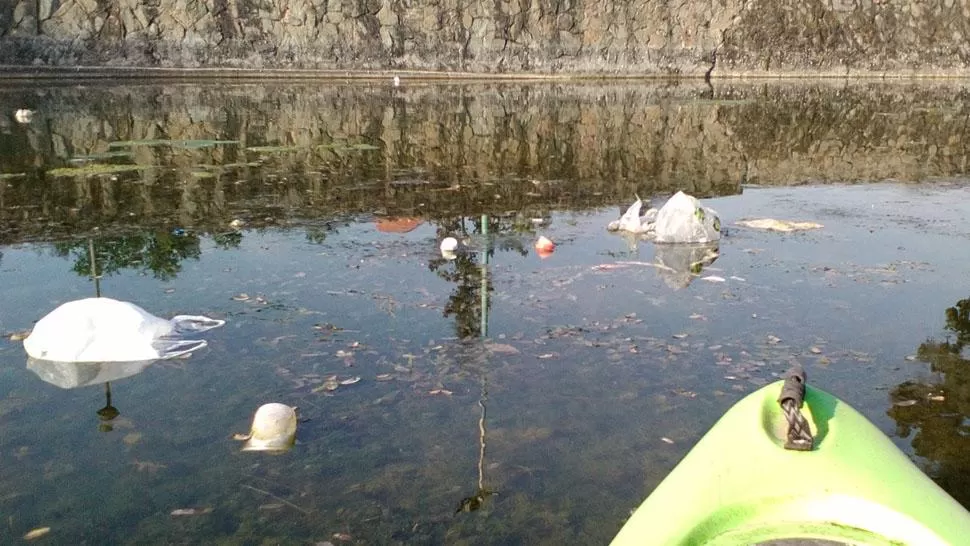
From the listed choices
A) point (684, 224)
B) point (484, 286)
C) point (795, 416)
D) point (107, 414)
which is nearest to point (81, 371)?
point (107, 414)

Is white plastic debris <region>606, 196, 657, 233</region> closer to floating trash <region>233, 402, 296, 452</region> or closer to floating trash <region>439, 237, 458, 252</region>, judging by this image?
floating trash <region>439, 237, 458, 252</region>

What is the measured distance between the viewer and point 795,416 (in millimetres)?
1981

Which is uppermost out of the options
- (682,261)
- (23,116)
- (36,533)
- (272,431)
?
(23,116)

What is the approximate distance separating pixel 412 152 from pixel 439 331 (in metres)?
6.67

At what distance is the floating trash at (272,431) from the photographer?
9.50 feet

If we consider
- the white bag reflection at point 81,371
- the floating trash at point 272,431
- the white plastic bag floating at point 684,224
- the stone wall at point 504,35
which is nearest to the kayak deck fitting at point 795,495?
the floating trash at point 272,431

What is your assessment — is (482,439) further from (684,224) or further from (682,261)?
(684,224)

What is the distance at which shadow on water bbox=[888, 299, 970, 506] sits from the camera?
2781 millimetres

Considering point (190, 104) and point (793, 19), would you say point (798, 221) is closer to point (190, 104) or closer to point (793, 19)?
point (190, 104)

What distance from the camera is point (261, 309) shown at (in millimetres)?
4328

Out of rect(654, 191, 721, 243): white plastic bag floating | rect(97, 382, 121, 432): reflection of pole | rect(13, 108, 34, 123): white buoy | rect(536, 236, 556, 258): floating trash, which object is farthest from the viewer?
rect(13, 108, 34, 123): white buoy

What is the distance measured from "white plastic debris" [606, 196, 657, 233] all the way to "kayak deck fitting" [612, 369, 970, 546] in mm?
4133

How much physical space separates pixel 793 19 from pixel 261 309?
1186 inches

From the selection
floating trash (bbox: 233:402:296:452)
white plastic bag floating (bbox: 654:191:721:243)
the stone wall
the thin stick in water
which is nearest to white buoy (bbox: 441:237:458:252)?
white plastic bag floating (bbox: 654:191:721:243)
